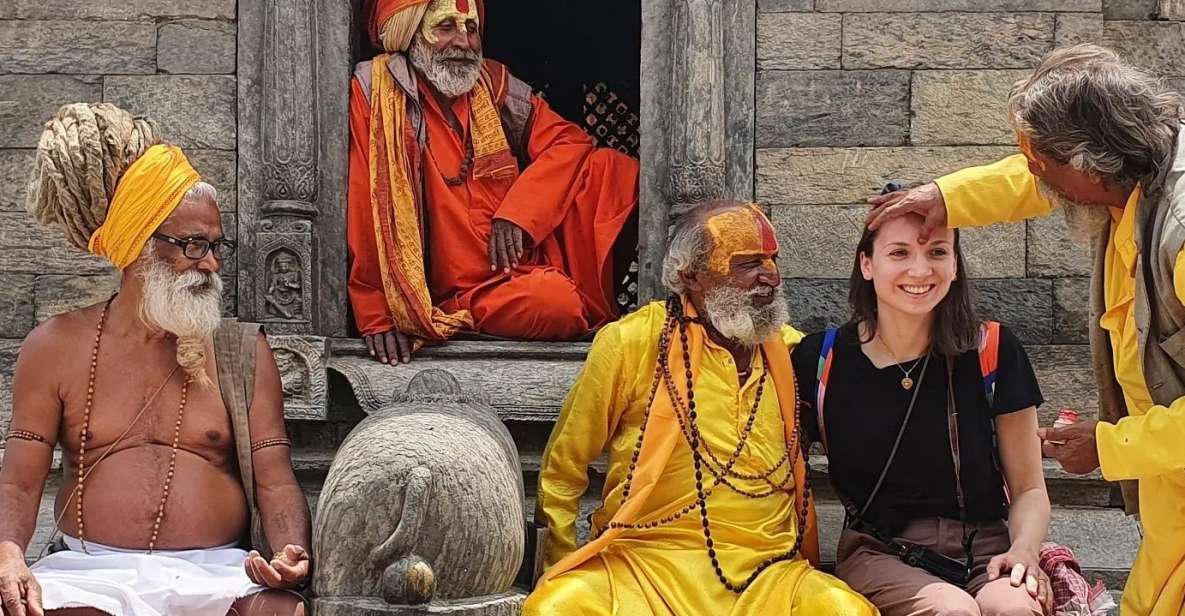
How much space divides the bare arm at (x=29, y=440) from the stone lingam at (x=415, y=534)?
83 centimetres

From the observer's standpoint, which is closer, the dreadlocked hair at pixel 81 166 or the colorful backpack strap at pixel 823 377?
the dreadlocked hair at pixel 81 166

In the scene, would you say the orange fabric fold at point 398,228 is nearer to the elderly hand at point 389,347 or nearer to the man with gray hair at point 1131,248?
the elderly hand at point 389,347

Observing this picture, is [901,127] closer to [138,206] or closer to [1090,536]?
[1090,536]

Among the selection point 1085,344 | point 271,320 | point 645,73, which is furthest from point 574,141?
point 1085,344

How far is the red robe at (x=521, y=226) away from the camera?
5.05 m

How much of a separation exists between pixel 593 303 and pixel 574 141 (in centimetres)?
67

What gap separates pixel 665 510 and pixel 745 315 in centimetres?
62

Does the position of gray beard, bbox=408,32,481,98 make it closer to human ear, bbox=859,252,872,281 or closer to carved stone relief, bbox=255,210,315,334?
carved stone relief, bbox=255,210,315,334

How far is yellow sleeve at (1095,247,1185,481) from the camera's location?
3160 mm

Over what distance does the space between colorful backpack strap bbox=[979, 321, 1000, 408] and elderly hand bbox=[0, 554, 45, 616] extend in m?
2.58

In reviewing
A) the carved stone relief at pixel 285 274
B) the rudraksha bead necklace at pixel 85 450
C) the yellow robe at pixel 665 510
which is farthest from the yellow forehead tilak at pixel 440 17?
the rudraksha bead necklace at pixel 85 450

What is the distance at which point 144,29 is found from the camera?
501 cm

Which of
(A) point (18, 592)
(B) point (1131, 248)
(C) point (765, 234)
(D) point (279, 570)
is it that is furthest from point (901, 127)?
(A) point (18, 592)

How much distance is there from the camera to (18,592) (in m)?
3.33
